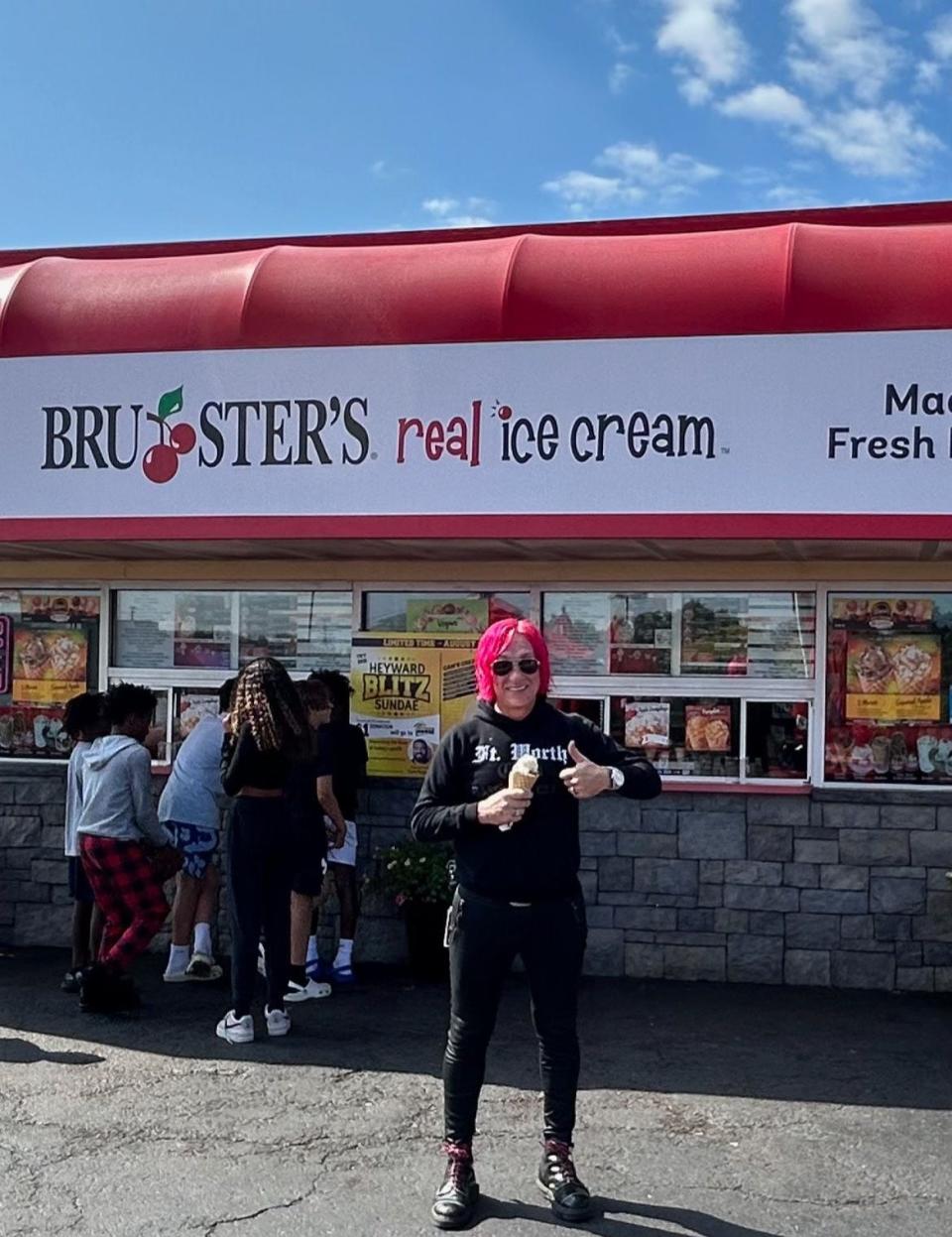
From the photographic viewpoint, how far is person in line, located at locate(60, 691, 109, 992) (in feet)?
24.4

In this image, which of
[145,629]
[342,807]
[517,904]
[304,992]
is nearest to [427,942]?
[304,992]

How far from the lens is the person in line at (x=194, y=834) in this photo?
7.62 metres

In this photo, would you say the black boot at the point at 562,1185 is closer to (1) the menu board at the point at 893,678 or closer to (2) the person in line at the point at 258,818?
(2) the person in line at the point at 258,818

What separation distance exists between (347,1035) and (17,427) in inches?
Answer: 140

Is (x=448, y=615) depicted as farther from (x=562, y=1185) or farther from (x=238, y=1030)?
(x=562, y=1185)

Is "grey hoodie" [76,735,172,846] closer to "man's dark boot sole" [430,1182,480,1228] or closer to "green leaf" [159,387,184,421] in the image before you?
"green leaf" [159,387,184,421]

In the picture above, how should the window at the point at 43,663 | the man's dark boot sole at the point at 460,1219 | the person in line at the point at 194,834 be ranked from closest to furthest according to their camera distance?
the man's dark boot sole at the point at 460,1219
the person in line at the point at 194,834
the window at the point at 43,663

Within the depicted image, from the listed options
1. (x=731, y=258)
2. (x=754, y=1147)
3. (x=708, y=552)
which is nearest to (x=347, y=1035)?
(x=754, y=1147)

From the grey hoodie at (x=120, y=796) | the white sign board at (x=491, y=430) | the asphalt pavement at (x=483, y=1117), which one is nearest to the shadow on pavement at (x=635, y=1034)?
the asphalt pavement at (x=483, y=1117)

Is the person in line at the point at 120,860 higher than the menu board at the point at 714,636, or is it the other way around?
the menu board at the point at 714,636

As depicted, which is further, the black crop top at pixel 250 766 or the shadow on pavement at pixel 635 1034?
the black crop top at pixel 250 766

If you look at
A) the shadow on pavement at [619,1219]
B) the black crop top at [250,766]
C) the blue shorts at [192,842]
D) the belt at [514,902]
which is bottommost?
the shadow on pavement at [619,1219]

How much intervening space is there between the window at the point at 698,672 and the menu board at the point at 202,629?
201 centimetres

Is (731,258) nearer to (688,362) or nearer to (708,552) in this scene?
(688,362)
